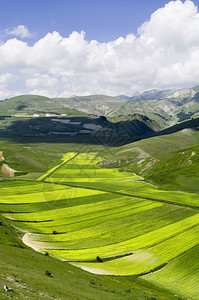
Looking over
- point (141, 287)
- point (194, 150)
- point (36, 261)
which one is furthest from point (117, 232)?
point (194, 150)

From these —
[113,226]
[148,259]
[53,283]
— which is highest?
[53,283]

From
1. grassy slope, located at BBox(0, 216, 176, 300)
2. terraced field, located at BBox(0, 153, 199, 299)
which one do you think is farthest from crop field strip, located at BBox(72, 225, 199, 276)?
grassy slope, located at BBox(0, 216, 176, 300)

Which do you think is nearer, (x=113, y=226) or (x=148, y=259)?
(x=148, y=259)

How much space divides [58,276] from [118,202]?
75939 mm

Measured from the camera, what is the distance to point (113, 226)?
87.7m

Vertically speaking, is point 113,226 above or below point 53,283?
below

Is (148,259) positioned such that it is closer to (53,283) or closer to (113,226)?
(113,226)

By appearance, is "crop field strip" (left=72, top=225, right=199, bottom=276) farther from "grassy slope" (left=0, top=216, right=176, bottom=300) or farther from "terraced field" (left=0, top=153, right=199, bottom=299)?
"grassy slope" (left=0, top=216, right=176, bottom=300)

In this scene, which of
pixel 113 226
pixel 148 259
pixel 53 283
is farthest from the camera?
pixel 113 226

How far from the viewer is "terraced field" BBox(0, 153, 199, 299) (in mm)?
61531

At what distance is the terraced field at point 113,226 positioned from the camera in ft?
202

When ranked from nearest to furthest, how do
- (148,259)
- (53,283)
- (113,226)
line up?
(53,283) → (148,259) → (113,226)

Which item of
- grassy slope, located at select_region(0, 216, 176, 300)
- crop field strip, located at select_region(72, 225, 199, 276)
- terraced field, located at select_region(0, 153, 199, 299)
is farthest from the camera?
terraced field, located at select_region(0, 153, 199, 299)

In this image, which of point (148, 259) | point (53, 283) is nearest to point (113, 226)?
point (148, 259)
